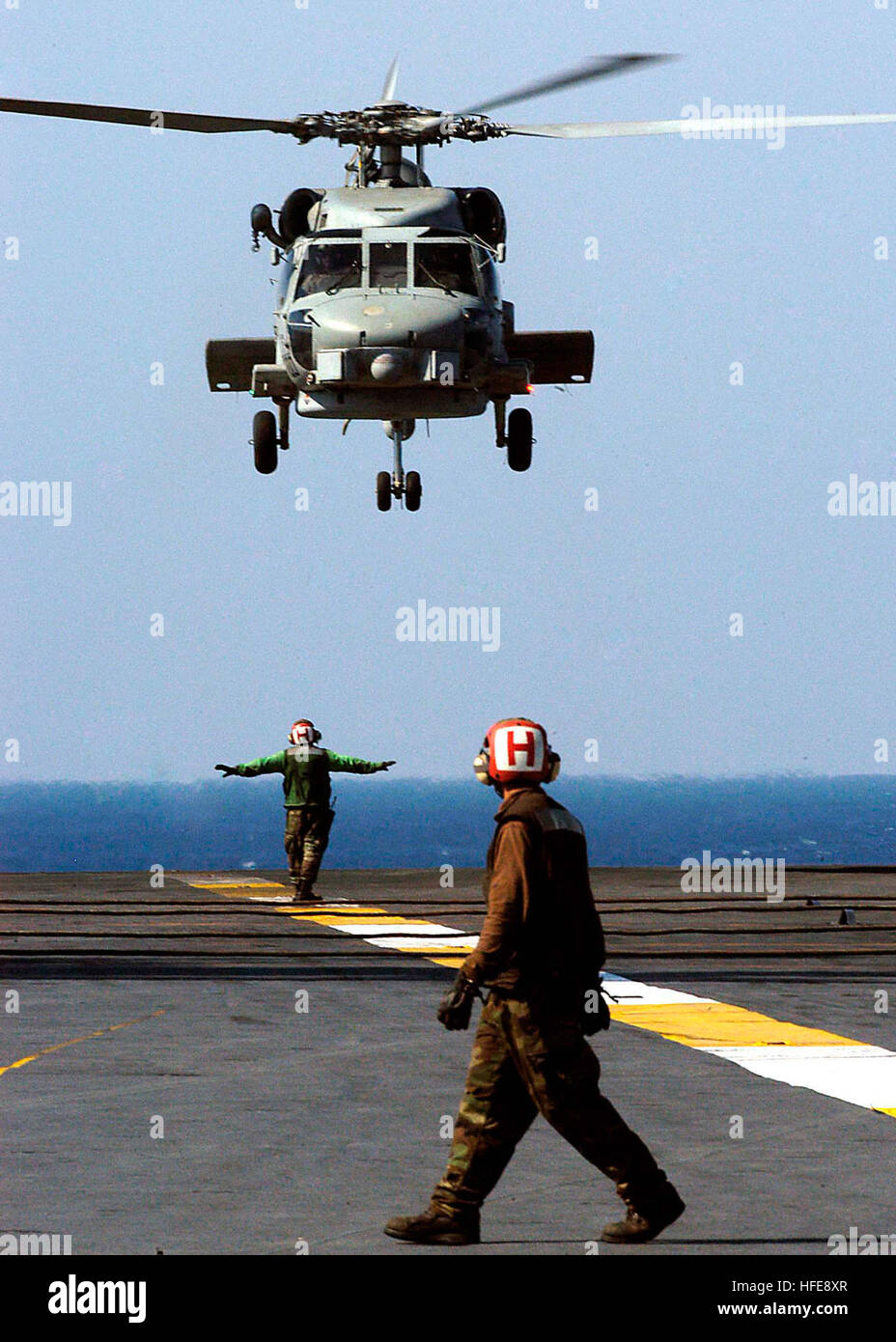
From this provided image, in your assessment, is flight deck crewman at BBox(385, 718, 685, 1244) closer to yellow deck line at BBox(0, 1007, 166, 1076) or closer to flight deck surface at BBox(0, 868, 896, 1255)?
flight deck surface at BBox(0, 868, 896, 1255)

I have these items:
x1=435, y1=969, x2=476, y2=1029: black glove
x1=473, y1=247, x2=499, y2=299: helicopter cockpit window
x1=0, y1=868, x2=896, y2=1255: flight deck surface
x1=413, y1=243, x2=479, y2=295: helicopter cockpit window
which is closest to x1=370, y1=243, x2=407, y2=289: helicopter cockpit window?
x1=413, y1=243, x2=479, y2=295: helicopter cockpit window

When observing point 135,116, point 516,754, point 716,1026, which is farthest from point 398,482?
point 516,754

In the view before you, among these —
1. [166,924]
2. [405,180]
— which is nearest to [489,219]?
[405,180]

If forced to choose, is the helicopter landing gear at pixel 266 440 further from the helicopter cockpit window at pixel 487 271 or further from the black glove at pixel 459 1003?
the black glove at pixel 459 1003

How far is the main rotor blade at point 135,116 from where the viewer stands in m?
27.3

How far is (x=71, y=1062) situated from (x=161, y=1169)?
12.7 feet

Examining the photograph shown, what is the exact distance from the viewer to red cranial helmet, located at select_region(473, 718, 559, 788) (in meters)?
9.45

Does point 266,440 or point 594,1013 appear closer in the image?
point 594,1013

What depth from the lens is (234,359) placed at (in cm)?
3350

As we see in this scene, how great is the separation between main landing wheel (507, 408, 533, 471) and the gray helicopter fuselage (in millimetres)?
3864

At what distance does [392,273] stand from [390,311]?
1.04 meters

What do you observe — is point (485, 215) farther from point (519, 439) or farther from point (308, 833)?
point (308, 833)
